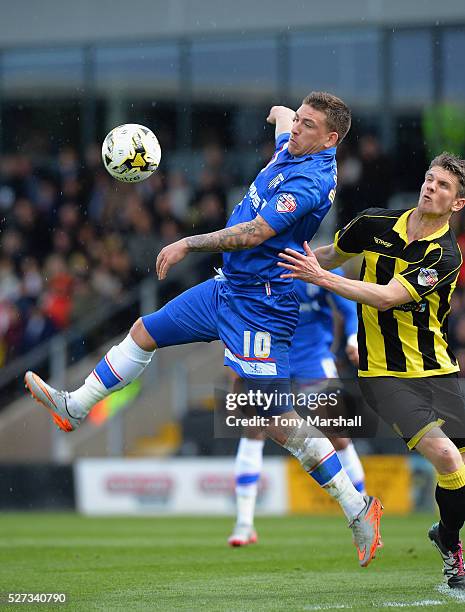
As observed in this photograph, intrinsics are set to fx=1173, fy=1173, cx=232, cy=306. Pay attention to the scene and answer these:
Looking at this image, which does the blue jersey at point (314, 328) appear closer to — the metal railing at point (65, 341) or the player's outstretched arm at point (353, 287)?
the player's outstretched arm at point (353, 287)

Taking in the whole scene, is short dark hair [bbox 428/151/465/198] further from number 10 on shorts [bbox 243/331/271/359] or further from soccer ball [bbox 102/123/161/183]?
soccer ball [bbox 102/123/161/183]

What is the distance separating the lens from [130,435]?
1705 centimetres

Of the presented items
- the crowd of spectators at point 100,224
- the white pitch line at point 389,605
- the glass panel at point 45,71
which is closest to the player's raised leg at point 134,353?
the white pitch line at point 389,605

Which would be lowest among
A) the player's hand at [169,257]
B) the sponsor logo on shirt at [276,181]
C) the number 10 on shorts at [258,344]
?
the number 10 on shorts at [258,344]

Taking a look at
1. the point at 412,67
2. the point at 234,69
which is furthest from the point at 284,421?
the point at 234,69

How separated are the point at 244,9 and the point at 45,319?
633 cm

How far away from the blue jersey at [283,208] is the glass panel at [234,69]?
12.4 metres

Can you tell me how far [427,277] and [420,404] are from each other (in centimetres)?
73

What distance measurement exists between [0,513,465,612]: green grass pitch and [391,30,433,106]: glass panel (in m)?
8.62

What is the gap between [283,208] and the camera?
7.12 meters

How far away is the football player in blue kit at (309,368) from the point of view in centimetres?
947

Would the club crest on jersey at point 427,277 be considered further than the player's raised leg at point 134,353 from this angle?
No

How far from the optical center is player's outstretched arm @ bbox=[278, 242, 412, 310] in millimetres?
6672

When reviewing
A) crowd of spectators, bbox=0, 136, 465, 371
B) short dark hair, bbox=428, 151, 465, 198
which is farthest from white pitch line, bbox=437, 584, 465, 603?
crowd of spectators, bbox=0, 136, 465, 371
